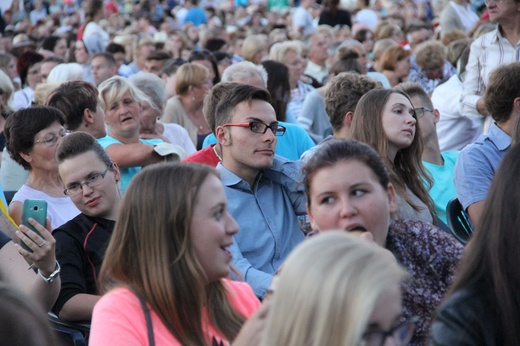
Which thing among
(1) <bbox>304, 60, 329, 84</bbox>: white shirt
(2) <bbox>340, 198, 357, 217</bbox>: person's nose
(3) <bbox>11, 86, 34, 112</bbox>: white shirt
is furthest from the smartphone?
(1) <bbox>304, 60, 329, 84</bbox>: white shirt

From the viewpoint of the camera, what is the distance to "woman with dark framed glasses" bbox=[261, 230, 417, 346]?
6.13 ft

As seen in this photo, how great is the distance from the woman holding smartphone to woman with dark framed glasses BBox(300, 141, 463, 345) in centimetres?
49

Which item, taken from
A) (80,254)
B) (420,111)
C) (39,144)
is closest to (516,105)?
(420,111)

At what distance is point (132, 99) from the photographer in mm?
6566

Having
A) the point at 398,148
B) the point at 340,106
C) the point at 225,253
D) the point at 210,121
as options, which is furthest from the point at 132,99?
the point at 225,253

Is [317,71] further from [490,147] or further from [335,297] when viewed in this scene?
[335,297]

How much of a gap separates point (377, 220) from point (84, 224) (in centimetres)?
188

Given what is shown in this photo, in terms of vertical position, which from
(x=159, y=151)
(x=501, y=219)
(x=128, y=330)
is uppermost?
(x=501, y=219)

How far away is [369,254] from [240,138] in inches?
110

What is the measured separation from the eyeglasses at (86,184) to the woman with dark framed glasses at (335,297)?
2785 mm

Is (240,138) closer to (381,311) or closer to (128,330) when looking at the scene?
(128,330)

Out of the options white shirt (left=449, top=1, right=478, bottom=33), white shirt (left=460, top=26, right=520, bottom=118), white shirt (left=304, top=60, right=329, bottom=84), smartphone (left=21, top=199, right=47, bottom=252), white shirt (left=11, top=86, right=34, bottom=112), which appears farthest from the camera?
white shirt (left=449, top=1, right=478, bottom=33)

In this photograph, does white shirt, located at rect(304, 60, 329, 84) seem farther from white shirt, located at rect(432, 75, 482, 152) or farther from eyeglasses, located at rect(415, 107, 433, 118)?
eyeglasses, located at rect(415, 107, 433, 118)

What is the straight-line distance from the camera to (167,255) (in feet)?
9.11
